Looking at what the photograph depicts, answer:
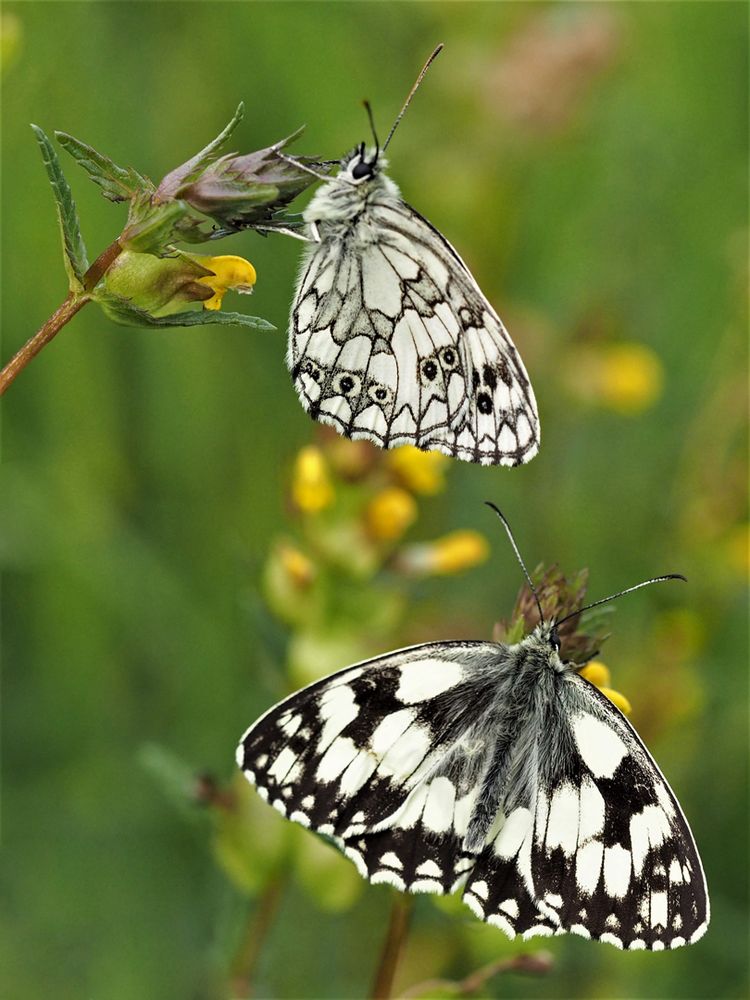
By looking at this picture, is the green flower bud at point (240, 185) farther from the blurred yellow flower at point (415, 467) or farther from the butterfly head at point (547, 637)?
the blurred yellow flower at point (415, 467)

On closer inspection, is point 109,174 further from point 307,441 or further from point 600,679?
point 307,441

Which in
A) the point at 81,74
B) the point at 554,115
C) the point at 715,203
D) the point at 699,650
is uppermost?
the point at 715,203

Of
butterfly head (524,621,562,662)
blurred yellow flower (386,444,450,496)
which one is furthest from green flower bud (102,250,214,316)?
blurred yellow flower (386,444,450,496)

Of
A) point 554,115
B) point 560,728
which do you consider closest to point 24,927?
point 560,728

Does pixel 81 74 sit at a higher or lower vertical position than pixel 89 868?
higher

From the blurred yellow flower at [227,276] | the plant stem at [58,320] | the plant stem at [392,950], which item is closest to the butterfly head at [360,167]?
the blurred yellow flower at [227,276]

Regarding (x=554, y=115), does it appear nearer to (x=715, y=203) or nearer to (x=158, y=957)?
(x=715, y=203)

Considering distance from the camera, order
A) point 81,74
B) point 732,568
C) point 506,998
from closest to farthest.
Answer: point 506,998 → point 732,568 → point 81,74

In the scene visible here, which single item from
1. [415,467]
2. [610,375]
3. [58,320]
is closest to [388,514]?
[415,467]
